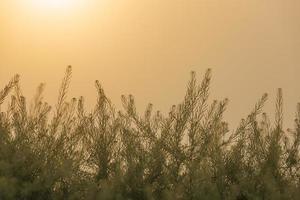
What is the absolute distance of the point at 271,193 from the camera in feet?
3.80

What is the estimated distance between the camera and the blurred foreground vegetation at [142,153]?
1186mm

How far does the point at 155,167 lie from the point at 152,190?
0.08 m

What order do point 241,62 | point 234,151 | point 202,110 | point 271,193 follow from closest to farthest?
1. point 271,193
2. point 234,151
3. point 202,110
4. point 241,62

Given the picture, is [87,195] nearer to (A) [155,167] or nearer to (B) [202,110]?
(A) [155,167]

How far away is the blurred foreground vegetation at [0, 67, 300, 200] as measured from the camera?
1.19m

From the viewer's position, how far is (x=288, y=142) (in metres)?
1.34

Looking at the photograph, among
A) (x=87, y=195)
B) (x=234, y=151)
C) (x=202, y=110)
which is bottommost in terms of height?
(x=87, y=195)

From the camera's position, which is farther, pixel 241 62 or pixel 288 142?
pixel 241 62

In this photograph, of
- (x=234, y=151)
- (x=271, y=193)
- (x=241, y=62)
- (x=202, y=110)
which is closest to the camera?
(x=271, y=193)

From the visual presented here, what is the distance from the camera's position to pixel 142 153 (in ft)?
4.18

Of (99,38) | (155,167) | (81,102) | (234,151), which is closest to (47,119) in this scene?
(81,102)

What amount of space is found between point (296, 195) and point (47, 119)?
1.92ft

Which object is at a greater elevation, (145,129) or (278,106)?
(278,106)

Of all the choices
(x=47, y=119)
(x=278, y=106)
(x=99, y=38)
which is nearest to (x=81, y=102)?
(x=47, y=119)
